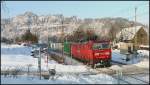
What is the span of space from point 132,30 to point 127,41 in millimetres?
6340

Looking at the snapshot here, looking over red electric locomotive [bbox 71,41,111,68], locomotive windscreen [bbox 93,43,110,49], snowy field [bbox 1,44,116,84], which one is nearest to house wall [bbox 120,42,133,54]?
snowy field [bbox 1,44,116,84]

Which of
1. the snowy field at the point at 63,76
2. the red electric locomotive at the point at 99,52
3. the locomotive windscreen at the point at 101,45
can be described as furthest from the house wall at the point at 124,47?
the locomotive windscreen at the point at 101,45

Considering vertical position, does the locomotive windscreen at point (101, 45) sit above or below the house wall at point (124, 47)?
above

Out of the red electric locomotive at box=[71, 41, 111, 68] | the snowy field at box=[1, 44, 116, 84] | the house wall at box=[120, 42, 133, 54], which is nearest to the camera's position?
the snowy field at box=[1, 44, 116, 84]

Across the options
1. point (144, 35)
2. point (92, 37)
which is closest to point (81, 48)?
point (92, 37)

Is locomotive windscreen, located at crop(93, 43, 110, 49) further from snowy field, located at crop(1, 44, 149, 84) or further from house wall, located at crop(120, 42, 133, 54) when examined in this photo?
house wall, located at crop(120, 42, 133, 54)

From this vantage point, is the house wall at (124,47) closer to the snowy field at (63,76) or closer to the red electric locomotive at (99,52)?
the snowy field at (63,76)

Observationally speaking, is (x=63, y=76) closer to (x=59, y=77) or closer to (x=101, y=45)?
(x=59, y=77)

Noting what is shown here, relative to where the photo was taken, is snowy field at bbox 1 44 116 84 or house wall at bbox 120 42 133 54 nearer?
snowy field at bbox 1 44 116 84

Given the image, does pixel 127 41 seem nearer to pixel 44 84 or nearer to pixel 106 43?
pixel 106 43

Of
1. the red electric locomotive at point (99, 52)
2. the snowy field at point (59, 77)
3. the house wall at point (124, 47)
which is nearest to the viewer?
the snowy field at point (59, 77)

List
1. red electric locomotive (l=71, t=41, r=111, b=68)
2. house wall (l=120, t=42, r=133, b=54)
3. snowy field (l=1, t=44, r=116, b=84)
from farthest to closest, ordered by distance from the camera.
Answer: house wall (l=120, t=42, r=133, b=54) → red electric locomotive (l=71, t=41, r=111, b=68) → snowy field (l=1, t=44, r=116, b=84)

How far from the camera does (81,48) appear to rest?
45.5m

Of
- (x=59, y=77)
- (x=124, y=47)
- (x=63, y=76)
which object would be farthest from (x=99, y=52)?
(x=124, y=47)
